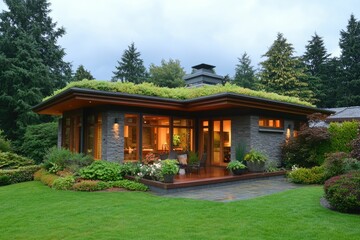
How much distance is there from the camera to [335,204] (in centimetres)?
642

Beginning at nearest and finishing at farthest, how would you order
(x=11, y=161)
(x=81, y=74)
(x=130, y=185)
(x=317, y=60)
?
1. (x=130, y=185)
2. (x=11, y=161)
3. (x=81, y=74)
4. (x=317, y=60)

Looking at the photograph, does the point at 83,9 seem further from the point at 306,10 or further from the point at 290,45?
the point at 290,45

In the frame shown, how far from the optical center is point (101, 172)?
10430 mm

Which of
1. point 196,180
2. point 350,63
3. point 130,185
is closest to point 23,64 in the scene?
point 130,185

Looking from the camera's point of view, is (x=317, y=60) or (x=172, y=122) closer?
Answer: (x=172, y=122)

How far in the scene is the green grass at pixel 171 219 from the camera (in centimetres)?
509

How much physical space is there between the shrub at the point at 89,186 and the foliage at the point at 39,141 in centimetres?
1075

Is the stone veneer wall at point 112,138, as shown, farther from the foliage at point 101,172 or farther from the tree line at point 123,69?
the tree line at point 123,69

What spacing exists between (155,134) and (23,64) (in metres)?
15.6

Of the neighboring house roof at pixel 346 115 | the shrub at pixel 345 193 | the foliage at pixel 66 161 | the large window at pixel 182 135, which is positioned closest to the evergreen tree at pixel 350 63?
the neighboring house roof at pixel 346 115

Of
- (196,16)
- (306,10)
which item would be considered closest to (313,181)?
(306,10)

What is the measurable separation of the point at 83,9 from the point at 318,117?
60.7ft

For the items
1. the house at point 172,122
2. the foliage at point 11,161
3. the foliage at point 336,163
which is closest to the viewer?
the foliage at point 336,163

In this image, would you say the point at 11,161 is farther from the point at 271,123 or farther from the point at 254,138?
the point at 271,123
